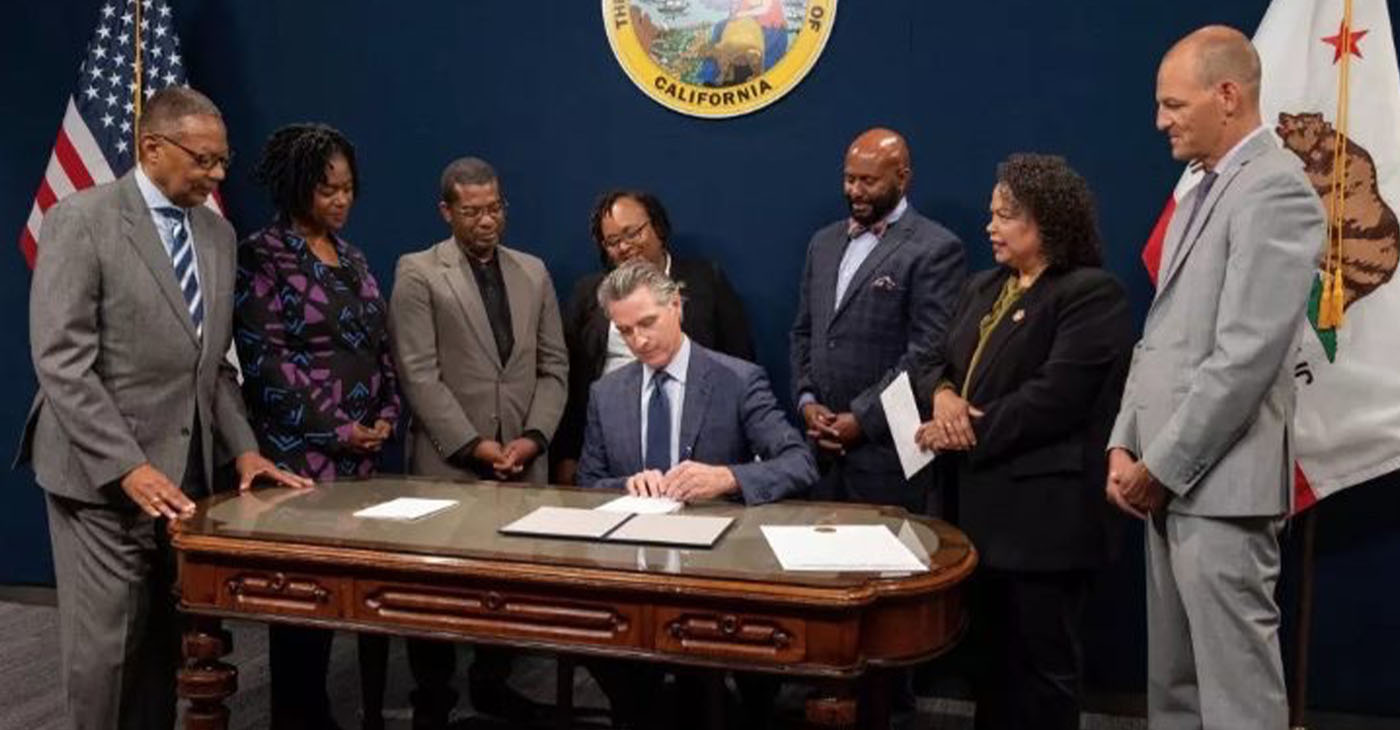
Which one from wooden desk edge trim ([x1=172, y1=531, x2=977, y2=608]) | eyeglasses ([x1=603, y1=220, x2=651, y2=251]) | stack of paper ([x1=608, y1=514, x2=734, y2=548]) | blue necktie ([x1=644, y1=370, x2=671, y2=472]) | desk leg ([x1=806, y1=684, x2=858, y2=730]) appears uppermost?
eyeglasses ([x1=603, y1=220, x2=651, y2=251])

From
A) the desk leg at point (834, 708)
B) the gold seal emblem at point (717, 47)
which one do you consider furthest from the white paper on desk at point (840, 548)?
the gold seal emblem at point (717, 47)

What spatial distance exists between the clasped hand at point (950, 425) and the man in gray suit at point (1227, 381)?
413 mm

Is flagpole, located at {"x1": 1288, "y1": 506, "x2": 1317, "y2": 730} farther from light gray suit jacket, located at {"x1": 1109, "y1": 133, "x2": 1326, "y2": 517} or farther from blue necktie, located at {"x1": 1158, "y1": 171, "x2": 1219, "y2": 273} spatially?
blue necktie, located at {"x1": 1158, "y1": 171, "x2": 1219, "y2": 273}

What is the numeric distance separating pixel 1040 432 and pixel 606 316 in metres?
1.41

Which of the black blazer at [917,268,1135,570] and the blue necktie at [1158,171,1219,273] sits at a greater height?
the blue necktie at [1158,171,1219,273]

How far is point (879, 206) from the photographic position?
3426 millimetres

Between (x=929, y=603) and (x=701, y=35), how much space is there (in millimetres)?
2458

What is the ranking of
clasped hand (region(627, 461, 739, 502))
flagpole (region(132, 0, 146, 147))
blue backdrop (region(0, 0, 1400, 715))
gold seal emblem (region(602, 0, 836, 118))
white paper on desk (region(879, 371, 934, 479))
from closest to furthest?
clasped hand (region(627, 461, 739, 502)), white paper on desk (region(879, 371, 934, 479)), blue backdrop (region(0, 0, 1400, 715)), gold seal emblem (region(602, 0, 836, 118)), flagpole (region(132, 0, 146, 147))

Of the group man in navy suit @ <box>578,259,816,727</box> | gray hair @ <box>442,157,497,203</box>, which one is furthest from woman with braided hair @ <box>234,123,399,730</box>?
man in navy suit @ <box>578,259,816,727</box>

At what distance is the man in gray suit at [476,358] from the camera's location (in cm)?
330

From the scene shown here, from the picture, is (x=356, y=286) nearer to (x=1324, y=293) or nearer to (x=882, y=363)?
(x=882, y=363)

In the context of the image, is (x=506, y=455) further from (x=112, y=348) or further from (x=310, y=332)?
(x=112, y=348)

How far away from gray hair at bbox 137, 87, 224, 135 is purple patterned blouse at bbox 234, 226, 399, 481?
396mm

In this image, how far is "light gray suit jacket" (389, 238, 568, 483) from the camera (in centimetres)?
330
